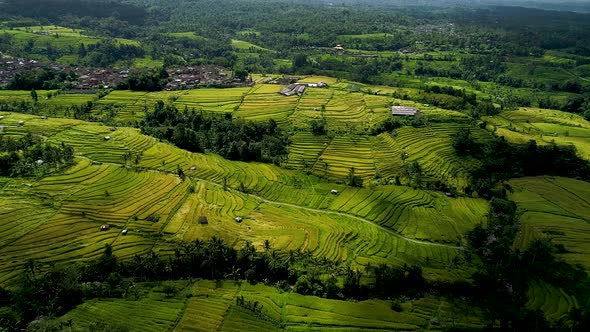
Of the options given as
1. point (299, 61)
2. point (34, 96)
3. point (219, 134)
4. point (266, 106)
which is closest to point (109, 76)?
point (34, 96)

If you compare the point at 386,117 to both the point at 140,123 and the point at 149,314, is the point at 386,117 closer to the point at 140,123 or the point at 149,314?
the point at 140,123

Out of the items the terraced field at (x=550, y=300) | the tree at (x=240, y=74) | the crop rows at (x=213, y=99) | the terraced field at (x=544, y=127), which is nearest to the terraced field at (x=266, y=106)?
the crop rows at (x=213, y=99)

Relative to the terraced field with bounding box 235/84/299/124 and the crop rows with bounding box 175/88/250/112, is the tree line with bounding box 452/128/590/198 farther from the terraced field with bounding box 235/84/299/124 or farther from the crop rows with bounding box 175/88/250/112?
the crop rows with bounding box 175/88/250/112

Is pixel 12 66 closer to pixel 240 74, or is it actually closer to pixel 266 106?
pixel 240 74

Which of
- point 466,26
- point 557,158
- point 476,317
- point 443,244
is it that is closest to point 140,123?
point 443,244

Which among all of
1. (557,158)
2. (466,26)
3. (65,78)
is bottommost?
(557,158)

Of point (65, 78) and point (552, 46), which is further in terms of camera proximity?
point (552, 46)

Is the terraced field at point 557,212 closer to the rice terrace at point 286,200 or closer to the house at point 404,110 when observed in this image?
the rice terrace at point 286,200
